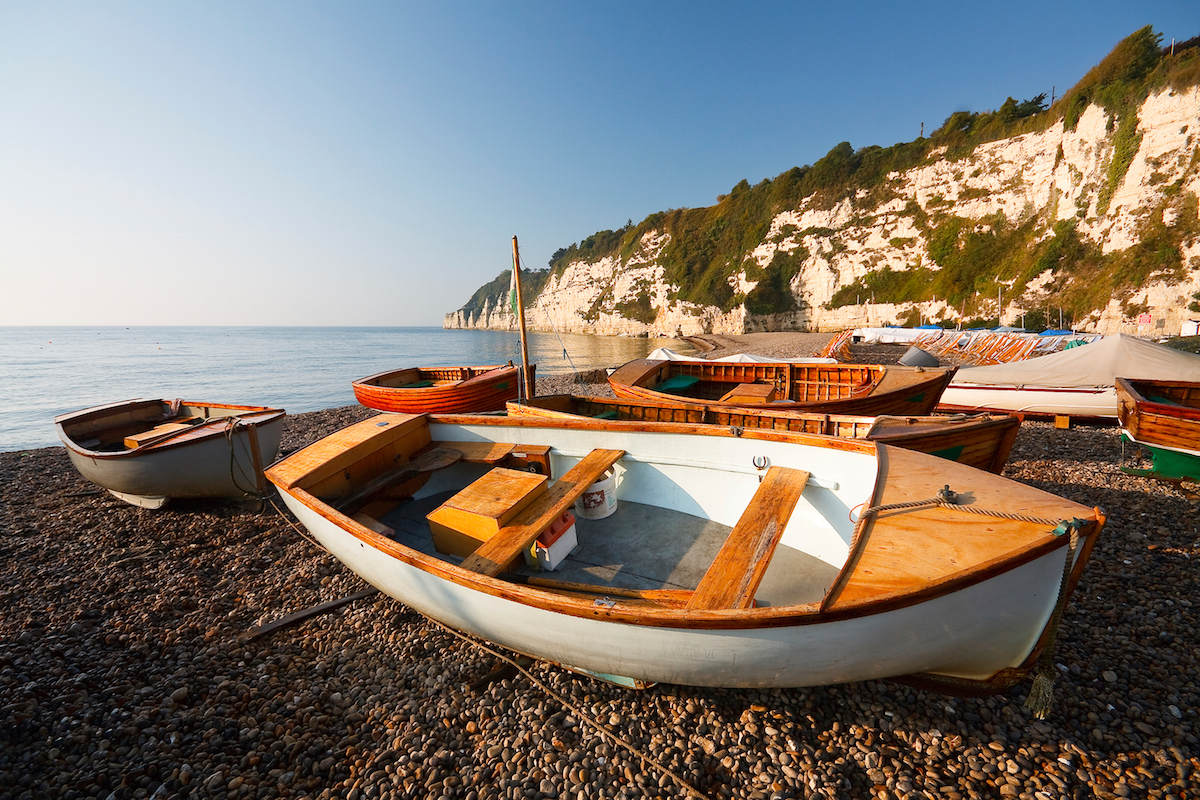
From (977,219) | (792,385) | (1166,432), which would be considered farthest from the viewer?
(977,219)

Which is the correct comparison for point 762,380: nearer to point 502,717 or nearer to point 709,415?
point 709,415

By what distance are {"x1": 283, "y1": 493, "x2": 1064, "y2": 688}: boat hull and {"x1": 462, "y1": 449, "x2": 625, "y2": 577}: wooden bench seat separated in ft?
1.25

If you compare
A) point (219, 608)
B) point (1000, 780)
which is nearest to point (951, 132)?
point (1000, 780)

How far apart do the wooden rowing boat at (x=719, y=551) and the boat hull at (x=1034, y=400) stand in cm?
1002

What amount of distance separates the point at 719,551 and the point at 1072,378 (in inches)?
585

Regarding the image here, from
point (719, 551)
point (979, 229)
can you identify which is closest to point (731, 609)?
point (719, 551)

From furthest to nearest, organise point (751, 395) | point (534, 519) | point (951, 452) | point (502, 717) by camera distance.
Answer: point (751, 395) → point (951, 452) → point (534, 519) → point (502, 717)

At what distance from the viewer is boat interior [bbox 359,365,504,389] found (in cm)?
1709

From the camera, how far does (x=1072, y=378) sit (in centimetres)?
1246

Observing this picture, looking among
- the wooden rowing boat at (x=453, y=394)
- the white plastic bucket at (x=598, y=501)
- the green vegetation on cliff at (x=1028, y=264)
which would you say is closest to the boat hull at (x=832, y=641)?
the white plastic bucket at (x=598, y=501)

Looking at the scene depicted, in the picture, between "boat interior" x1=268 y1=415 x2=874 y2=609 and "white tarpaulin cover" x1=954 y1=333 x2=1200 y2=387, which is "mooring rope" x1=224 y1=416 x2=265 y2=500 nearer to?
"boat interior" x1=268 y1=415 x2=874 y2=609

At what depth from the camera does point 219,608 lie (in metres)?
6.09

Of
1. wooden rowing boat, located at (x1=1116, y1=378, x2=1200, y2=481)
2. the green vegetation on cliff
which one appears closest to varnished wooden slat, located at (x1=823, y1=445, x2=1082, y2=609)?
wooden rowing boat, located at (x1=1116, y1=378, x2=1200, y2=481)

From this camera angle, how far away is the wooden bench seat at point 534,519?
423 centimetres
